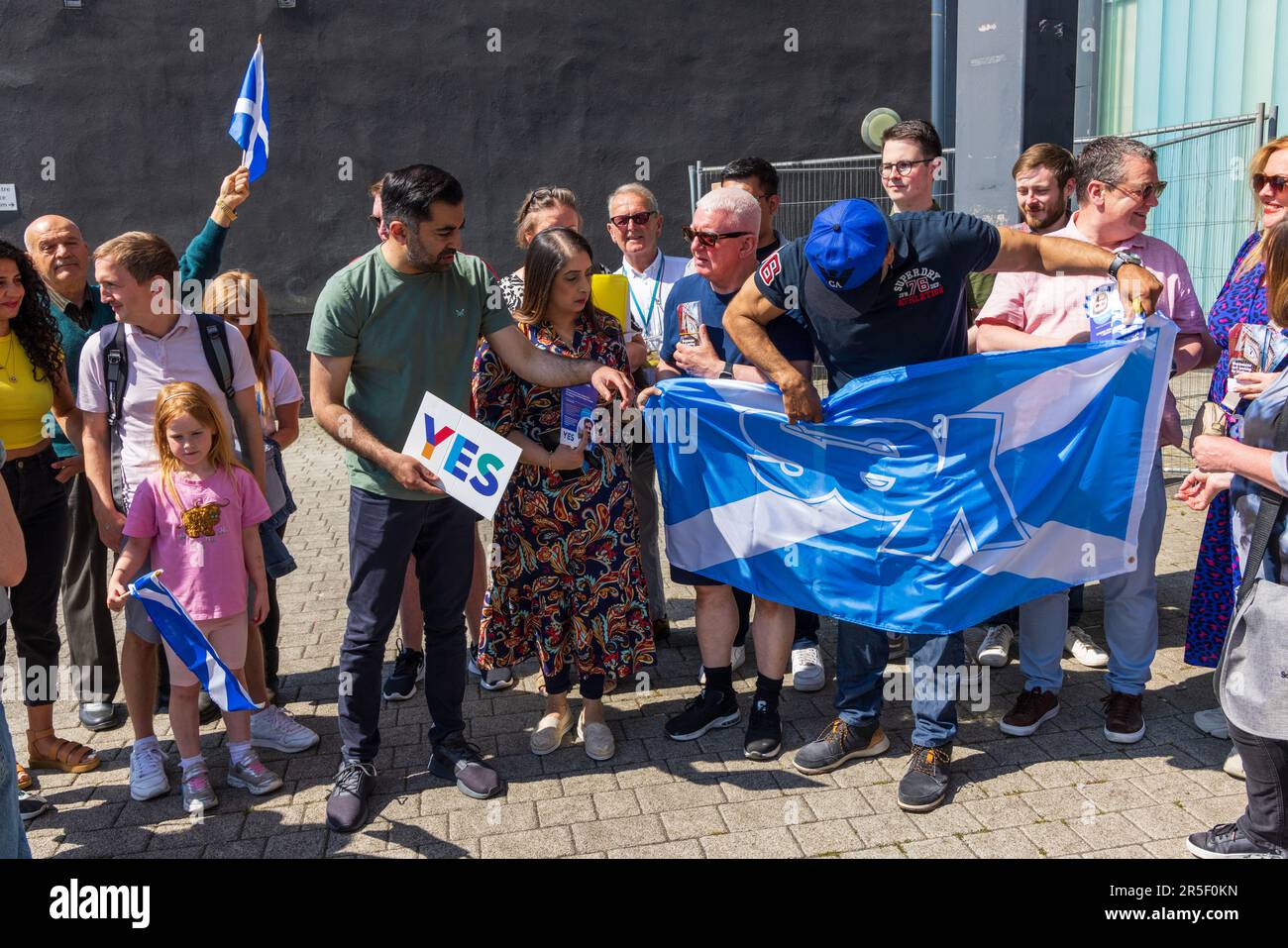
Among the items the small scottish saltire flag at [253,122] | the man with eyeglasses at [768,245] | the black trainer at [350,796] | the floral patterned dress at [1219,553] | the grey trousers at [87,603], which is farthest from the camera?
the man with eyeglasses at [768,245]

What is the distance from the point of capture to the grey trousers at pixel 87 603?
16.9ft

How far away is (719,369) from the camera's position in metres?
4.77

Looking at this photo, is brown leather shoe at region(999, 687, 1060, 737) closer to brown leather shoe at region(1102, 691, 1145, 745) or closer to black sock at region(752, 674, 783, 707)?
brown leather shoe at region(1102, 691, 1145, 745)

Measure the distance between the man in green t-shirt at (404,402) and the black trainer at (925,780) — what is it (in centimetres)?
158

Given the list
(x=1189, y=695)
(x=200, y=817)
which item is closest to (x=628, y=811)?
(x=200, y=817)

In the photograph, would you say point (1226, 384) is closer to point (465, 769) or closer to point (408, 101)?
point (465, 769)

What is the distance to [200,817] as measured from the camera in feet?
14.0

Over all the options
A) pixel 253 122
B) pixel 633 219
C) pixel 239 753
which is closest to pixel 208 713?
pixel 239 753

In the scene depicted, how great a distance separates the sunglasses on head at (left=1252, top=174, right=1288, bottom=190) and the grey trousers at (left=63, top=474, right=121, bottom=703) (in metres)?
5.22

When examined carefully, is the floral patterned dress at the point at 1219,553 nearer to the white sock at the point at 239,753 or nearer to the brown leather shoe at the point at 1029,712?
the brown leather shoe at the point at 1029,712

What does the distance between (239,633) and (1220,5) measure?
12.3 metres

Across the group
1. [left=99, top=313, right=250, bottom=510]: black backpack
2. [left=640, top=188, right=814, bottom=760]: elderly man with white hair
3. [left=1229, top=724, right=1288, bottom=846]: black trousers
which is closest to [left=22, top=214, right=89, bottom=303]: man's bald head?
[left=99, top=313, right=250, bottom=510]: black backpack

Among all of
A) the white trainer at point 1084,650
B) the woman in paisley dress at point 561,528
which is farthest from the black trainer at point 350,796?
the white trainer at point 1084,650

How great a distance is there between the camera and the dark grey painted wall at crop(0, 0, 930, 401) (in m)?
12.7
